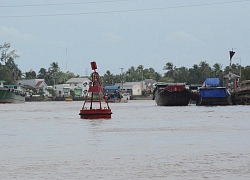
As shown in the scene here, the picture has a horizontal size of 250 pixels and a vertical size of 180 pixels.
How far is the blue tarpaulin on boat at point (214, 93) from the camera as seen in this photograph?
79575 millimetres

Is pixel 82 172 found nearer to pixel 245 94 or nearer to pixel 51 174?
pixel 51 174

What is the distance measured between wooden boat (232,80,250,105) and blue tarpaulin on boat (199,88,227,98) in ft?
7.71

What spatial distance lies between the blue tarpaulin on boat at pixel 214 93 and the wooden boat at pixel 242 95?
2.35 metres

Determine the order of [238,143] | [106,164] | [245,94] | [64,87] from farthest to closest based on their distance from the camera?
[64,87]
[245,94]
[238,143]
[106,164]

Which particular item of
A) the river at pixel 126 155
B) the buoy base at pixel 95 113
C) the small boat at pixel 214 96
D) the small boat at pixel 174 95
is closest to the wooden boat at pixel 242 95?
the small boat at pixel 214 96

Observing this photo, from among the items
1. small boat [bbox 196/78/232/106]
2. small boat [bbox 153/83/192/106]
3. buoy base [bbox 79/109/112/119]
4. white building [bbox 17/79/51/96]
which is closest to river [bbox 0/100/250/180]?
buoy base [bbox 79/109/112/119]

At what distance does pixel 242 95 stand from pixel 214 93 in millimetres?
3733

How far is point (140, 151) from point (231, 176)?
589 cm

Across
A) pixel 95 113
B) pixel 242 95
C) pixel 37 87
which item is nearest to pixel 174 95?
pixel 242 95

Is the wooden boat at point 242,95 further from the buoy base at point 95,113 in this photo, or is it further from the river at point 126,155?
the river at point 126,155

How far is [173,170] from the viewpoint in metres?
17.5

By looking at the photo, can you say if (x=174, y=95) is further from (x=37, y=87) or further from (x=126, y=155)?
(x=37, y=87)

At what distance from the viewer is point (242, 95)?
8150 cm

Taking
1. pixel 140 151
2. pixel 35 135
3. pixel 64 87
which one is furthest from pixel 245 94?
pixel 64 87
